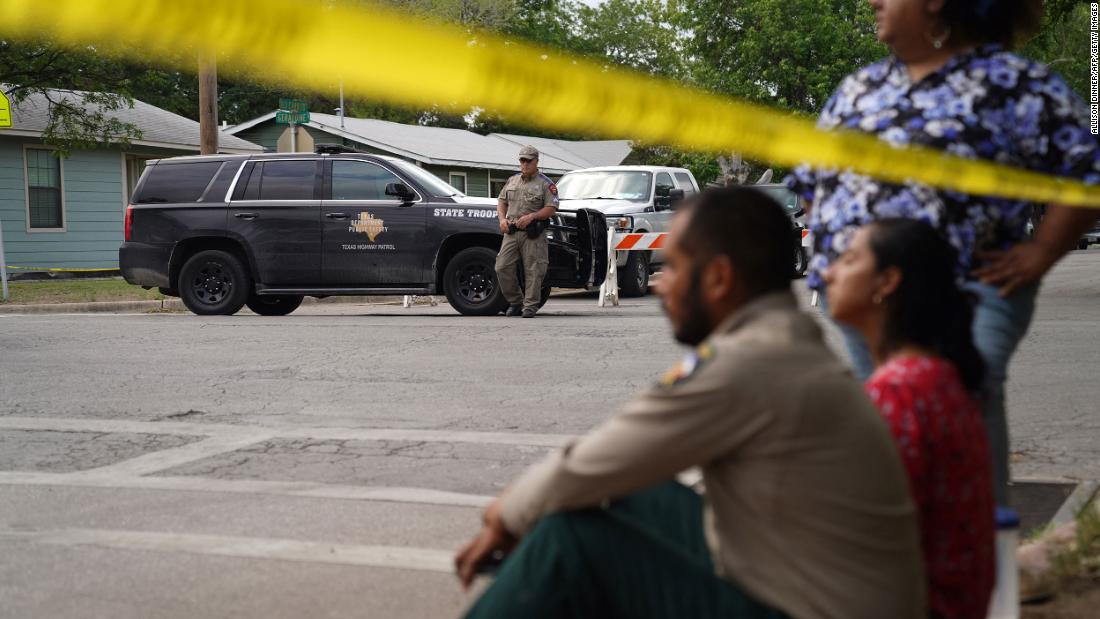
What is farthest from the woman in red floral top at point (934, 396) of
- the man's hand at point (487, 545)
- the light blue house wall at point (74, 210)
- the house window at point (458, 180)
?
the house window at point (458, 180)

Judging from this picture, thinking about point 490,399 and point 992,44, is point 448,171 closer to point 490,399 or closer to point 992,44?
point 490,399

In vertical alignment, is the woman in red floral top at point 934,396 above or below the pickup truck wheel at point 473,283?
above

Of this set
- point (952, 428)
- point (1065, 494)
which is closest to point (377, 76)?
point (952, 428)

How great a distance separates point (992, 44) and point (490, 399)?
533 centimetres

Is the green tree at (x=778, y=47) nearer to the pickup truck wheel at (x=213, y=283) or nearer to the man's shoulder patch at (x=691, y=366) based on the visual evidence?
the pickup truck wheel at (x=213, y=283)

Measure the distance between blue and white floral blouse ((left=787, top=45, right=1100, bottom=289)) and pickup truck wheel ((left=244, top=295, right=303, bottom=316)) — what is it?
1332 cm

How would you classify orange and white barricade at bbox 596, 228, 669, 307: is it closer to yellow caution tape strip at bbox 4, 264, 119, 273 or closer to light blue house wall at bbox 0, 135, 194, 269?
yellow caution tape strip at bbox 4, 264, 119, 273

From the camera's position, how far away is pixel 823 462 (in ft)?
7.27

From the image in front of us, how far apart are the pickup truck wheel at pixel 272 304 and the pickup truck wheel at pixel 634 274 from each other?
4.89m

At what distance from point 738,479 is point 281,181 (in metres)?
13.7

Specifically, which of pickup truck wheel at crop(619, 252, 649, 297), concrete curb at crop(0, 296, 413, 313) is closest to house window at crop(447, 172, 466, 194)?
concrete curb at crop(0, 296, 413, 313)

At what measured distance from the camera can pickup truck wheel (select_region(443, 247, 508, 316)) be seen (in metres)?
14.8

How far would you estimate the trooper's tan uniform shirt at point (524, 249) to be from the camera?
14.3 meters

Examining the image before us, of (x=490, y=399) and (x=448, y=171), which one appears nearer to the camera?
(x=490, y=399)
